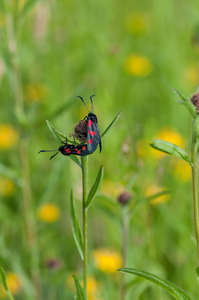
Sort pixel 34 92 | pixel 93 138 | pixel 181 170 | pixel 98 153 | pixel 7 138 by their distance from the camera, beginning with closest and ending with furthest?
pixel 93 138, pixel 181 170, pixel 98 153, pixel 7 138, pixel 34 92

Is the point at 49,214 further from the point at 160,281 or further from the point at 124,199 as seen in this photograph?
the point at 160,281

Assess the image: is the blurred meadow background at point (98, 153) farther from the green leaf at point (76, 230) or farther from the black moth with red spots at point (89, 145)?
the black moth with red spots at point (89, 145)

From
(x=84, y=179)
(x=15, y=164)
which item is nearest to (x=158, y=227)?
(x=15, y=164)

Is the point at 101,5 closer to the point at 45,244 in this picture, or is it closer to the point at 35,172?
the point at 35,172

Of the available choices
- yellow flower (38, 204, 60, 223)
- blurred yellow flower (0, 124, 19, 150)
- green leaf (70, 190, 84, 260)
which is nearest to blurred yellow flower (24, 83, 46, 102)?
blurred yellow flower (0, 124, 19, 150)

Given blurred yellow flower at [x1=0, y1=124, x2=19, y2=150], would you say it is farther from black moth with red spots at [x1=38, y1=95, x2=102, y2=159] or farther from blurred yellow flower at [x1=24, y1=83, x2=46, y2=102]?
black moth with red spots at [x1=38, y1=95, x2=102, y2=159]

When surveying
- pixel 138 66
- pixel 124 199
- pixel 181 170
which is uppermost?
pixel 138 66

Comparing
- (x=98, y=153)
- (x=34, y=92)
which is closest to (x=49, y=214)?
(x=98, y=153)
